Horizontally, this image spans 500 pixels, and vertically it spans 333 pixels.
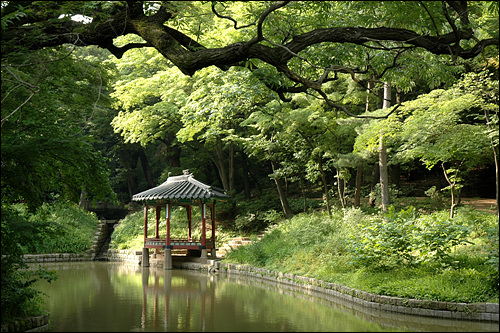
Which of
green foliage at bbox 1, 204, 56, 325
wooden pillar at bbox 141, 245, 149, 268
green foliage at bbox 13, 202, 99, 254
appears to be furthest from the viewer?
green foliage at bbox 13, 202, 99, 254

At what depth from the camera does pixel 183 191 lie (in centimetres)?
1808

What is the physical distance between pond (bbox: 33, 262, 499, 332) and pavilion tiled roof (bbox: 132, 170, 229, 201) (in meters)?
4.72

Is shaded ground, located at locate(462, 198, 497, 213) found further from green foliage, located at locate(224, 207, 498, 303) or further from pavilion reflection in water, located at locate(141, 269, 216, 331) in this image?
pavilion reflection in water, located at locate(141, 269, 216, 331)

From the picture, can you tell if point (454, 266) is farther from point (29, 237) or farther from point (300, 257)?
point (29, 237)

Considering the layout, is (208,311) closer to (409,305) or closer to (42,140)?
(409,305)

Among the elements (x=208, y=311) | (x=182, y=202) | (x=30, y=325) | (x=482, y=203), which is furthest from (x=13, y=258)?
(x=482, y=203)

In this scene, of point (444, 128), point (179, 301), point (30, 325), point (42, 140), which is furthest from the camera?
point (444, 128)

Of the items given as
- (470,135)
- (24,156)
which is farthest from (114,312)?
(470,135)

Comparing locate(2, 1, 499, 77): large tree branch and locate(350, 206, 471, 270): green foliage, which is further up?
locate(2, 1, 499, 77): large tree branch

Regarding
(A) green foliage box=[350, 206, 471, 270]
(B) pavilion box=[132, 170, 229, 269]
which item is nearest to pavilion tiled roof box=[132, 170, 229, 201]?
(B) pavilion box=[132, 170, 229, 269]

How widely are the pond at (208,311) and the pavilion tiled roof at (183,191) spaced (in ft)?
15.5

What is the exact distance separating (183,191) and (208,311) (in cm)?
990

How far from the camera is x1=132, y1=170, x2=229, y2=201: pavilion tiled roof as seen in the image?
57.8 feet

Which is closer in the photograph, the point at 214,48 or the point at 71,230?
the point at 214,48
